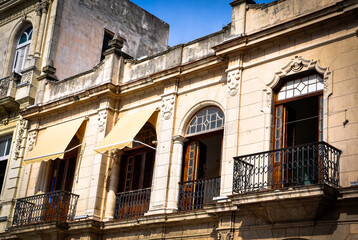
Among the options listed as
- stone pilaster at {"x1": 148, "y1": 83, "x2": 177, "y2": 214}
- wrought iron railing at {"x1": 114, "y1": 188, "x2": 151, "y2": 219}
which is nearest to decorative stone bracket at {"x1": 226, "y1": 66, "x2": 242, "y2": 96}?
stone pilaster at {"x1": 148, "y1": 83, "x2": 177, "y2": 214}

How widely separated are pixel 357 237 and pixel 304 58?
4.36 metres

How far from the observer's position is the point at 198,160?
15.3 meters

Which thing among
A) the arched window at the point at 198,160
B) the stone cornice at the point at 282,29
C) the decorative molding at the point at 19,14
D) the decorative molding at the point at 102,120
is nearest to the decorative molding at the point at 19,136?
the decorative molding at the point at 102,120

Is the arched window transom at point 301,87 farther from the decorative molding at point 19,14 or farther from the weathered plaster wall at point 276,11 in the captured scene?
the decorative molding at point 19,14

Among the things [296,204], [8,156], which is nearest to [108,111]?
[8,156]

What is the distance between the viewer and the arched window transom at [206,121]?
15.1 m

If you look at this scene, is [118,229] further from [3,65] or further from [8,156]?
[3,65]

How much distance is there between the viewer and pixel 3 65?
2322 centimetres

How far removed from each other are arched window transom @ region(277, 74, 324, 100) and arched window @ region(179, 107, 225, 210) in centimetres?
191

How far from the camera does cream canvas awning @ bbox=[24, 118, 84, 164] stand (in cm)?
1788

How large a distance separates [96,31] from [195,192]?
1057 centimetres

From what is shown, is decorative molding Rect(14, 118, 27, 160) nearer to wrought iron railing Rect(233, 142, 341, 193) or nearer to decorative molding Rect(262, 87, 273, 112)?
wrought iron railing Rect(233, 142, 341, 193)

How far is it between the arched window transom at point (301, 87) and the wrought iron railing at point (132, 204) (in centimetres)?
462

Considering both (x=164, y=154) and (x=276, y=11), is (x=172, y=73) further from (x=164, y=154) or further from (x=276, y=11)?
(x=276, y=11)
